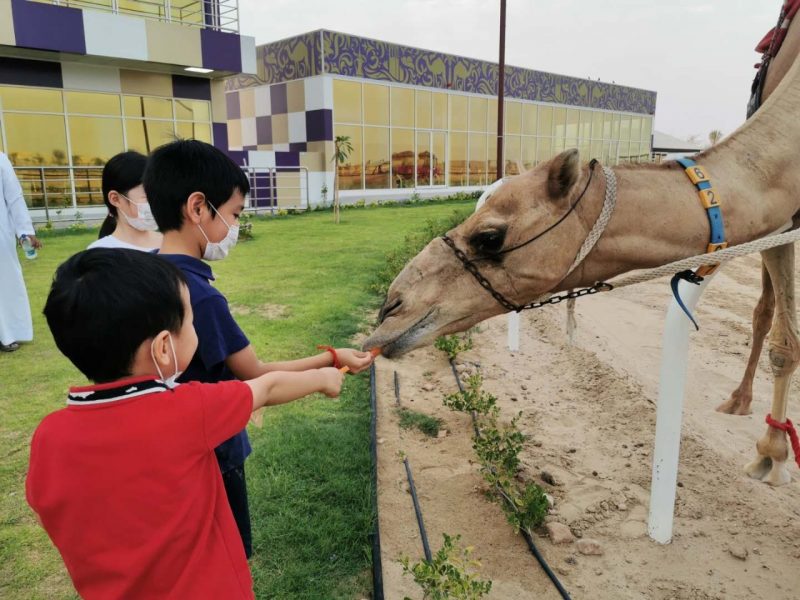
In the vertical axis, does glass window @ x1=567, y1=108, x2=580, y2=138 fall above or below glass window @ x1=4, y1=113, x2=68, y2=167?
above

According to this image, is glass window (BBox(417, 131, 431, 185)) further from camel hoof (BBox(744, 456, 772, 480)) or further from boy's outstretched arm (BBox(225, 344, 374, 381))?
boy's outstretched arm (BBox(225, 344, 374, 381))

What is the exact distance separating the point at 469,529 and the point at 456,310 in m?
1.45

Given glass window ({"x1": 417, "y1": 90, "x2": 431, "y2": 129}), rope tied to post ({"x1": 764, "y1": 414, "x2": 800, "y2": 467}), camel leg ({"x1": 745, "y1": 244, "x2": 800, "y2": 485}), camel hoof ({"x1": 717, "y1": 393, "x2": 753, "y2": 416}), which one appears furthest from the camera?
glass window ({"x1": 417, "y1": 90, "x2": 431, "y2": 129})

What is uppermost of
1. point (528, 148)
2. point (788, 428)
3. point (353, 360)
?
point (528, 148)

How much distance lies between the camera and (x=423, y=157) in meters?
28.8

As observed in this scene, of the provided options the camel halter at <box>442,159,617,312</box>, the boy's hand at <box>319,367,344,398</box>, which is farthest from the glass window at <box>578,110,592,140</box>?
the boy's hand at <box>319,367,344,398</box>

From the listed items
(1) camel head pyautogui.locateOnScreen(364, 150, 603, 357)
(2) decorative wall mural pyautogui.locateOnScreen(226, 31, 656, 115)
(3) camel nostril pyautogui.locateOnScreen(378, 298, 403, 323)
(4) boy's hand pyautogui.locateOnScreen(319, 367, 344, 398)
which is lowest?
(4) boy's hand pyautogui.locateOnScreen(319, 367, 344, 398)

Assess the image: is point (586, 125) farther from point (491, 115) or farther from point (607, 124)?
point (491, 115)

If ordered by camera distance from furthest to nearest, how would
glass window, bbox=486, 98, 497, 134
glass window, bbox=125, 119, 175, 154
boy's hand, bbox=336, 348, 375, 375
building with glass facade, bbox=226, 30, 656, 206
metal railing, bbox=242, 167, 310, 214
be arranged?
glass window, bbox=486, 98, 497, 134, building with glass facade, bbox=226, 30, 656, 206, metal railing, bbox=242, 167, 310, 214, glass window, bbox=125, 119, 175, 154, boy's hand, bbox=336, 348, 375, 375

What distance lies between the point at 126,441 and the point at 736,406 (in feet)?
15.1

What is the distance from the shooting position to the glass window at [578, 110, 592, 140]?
37.5 metres

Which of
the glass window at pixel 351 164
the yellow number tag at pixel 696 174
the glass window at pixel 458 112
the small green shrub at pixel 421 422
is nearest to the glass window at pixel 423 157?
the glass window at pixel 458 112

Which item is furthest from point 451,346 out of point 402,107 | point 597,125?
point 597,125

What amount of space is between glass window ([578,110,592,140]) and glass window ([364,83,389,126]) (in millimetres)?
15444
